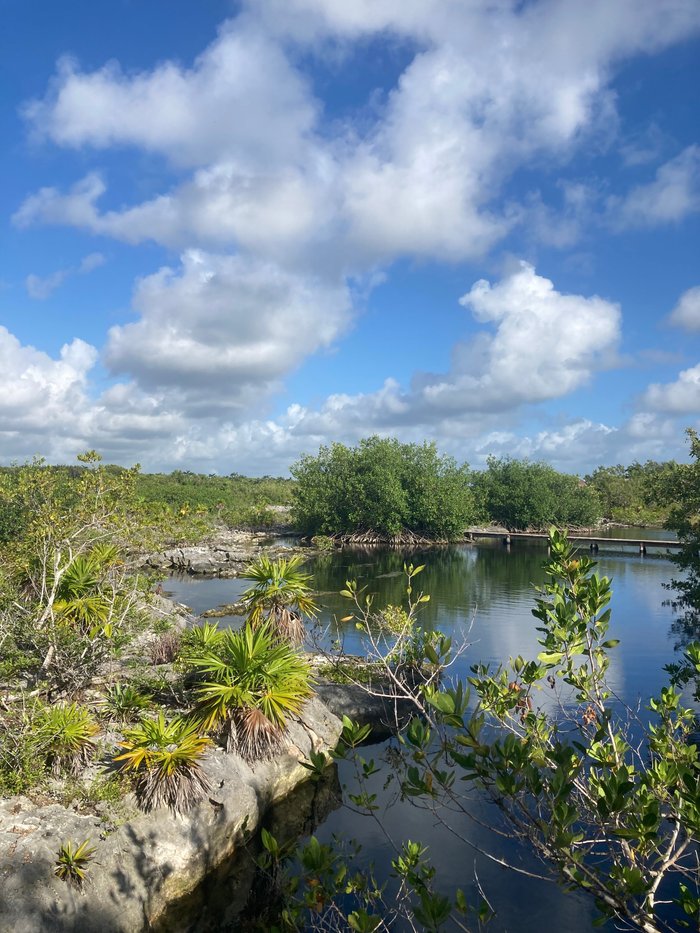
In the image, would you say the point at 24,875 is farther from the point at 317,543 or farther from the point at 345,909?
the point at 317,543

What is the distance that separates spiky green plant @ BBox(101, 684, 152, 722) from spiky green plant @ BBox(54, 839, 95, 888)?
3865 millimetres

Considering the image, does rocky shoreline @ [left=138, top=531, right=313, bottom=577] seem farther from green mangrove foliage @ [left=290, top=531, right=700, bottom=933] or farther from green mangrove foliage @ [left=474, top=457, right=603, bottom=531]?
green mangrove foliage @ [left=290, top=531, right=700, bottom=933]

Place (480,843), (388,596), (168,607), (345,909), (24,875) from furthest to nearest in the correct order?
(388,596), (168,607), (480,843), (345,909), (24,875)

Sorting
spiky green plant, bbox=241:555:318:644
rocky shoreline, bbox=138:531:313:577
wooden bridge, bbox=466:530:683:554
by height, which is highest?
spiky green plant, bbox=241:555:318:644

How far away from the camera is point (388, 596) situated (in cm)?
3472

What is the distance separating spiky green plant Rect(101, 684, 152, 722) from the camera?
12.5 metres

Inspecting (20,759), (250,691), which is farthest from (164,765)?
(250,691)

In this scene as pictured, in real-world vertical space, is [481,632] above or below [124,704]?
below

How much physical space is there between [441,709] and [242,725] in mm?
9489

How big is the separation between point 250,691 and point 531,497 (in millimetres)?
63991

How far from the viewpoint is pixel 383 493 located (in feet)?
201

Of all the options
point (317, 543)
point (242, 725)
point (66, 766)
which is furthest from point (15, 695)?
point (317, 543)

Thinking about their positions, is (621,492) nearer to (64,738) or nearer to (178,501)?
(178,501)

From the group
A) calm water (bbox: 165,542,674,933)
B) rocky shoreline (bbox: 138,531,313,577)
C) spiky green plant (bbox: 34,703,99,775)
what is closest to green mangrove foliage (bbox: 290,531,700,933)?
calm water (bbox: 165,542,674,933)
